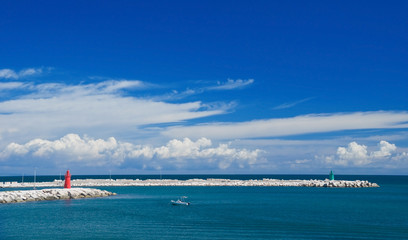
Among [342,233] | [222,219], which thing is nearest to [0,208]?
[222,219]

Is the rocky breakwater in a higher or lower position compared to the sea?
higher

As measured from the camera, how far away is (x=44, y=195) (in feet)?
178

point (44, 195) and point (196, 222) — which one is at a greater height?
point (44, 195)

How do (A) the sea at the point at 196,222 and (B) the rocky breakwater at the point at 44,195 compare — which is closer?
(A) the sea at the point at 196,222

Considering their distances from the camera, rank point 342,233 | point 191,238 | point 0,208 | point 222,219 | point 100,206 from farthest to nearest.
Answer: point 100,206, point 0,208, point 222,219, point 342,233, point 191,238

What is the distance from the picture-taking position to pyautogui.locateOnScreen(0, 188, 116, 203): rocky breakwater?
50.4 metres

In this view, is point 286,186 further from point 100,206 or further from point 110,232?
point 110,232

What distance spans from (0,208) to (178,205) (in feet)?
63.0

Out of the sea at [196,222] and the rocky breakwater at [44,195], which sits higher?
the rocky breakwater at [44,195]

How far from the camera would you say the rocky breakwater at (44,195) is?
1986 inches

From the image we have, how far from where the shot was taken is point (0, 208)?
143 feet

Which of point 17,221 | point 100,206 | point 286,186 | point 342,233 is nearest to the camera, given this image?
point 342,233

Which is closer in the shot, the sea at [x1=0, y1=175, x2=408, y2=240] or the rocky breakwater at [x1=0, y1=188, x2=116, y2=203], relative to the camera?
the sea at [x1=0, y1=175, x2=408, y2=240]

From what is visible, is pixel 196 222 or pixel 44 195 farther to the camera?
pixel 44 195
